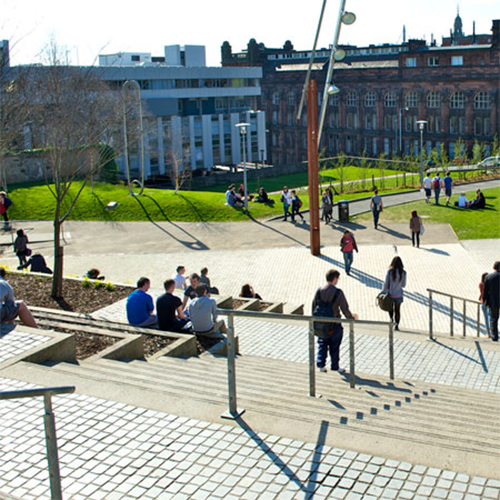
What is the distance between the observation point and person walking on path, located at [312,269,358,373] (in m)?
9.43

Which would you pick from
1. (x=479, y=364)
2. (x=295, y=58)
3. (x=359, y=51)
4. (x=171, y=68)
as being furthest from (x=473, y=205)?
(x=295, y=58)

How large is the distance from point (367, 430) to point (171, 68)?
60.2m

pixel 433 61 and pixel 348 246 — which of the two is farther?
pixel 433 61

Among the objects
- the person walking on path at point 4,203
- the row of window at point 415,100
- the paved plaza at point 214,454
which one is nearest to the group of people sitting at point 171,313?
the paved plaza at point 214,454

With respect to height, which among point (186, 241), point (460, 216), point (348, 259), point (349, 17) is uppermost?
point (349, 17)

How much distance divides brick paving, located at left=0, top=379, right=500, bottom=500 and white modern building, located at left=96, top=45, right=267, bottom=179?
4995 cm

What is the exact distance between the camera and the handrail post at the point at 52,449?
15.0ft

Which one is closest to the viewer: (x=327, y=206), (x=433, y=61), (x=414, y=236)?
(x=414, y=236)

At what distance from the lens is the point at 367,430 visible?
599 centimetres

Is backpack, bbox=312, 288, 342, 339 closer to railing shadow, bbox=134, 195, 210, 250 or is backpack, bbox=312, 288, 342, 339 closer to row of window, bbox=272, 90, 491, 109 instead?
railing shadow, bbox=134, 195, 210, 250

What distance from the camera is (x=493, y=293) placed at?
12680 mm

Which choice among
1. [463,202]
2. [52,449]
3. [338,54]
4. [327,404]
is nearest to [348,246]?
[338,54]

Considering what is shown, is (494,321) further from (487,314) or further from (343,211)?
(343,211)

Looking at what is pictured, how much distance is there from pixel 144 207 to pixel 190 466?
87.8 feet
